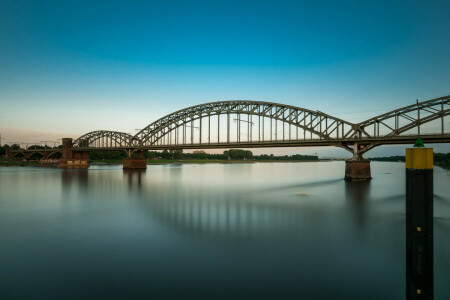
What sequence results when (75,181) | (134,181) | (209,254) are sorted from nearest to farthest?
1. (209,254)
2. (75,181)
3. (134,181)

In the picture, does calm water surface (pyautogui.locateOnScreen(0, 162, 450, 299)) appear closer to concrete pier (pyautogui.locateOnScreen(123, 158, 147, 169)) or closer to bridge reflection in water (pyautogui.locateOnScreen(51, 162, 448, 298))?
bridge reflection in water (pyautogui.locateOnScreen(51, 162, 448, 298))

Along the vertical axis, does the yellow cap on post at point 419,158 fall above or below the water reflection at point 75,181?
above

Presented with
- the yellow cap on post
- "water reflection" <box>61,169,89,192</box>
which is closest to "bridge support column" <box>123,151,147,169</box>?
"water reflection" <box>61,169,89,192</box>

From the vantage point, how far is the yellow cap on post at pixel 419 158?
4281mm

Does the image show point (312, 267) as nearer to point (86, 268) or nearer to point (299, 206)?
point (86, 268)

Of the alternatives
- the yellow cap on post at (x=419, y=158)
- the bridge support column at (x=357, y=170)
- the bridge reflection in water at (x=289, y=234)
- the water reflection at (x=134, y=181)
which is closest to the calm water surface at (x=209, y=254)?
the bridge reflection in water at (x=289, y=234)

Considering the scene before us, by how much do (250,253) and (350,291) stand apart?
290 cm

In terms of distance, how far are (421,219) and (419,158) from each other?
37.6 inches

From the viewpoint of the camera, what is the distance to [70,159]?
74.5 metres

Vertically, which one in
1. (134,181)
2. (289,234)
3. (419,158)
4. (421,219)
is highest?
(419,158)

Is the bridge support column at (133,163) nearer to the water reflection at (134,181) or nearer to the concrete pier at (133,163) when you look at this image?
the concrete pier at (133,163)

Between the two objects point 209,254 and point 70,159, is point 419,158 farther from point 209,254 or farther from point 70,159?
Result: point 70,159

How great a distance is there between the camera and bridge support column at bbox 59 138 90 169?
74.1 meters

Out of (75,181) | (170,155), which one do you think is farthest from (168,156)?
(75,181)
